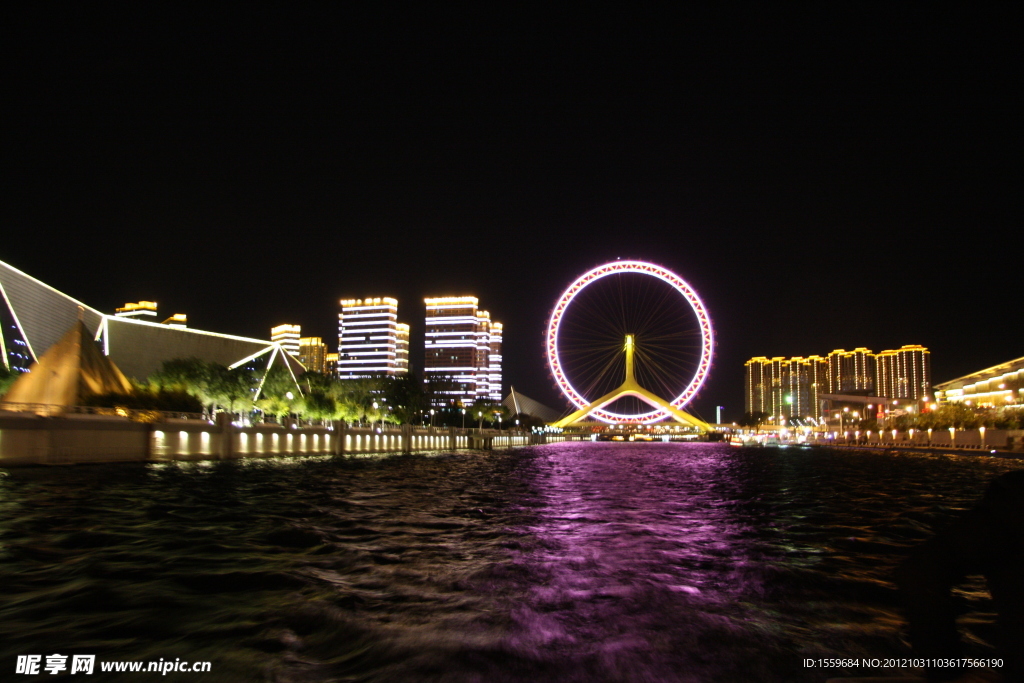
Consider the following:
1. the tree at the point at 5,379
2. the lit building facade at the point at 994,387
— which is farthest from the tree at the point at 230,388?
the lit building facade at the point at 994,387

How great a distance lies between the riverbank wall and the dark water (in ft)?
61.4

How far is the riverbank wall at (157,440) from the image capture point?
31984 mm

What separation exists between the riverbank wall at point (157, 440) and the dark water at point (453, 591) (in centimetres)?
1870

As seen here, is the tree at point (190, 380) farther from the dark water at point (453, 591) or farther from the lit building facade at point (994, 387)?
the lit building facade at point (994, 387)

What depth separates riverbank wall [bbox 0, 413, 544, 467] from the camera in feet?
105

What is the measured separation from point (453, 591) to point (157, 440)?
41669 mm

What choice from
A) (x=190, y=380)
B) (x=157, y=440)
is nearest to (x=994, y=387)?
(x=190, y=380)

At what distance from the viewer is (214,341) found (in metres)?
106

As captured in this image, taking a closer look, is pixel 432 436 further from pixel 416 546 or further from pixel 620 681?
pixel 620 681

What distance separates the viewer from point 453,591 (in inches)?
283

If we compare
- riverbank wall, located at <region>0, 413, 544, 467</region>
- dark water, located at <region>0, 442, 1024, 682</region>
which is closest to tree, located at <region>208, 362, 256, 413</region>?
riverbank wall, located at <region>0, 413, 544, 467</region>

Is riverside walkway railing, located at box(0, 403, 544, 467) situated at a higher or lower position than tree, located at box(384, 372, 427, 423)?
lower

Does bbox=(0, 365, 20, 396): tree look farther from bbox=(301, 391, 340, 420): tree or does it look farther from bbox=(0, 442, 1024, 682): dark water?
bbox=(0, 442, 1024, 682): dark water

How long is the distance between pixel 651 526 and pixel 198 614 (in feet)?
31.2
